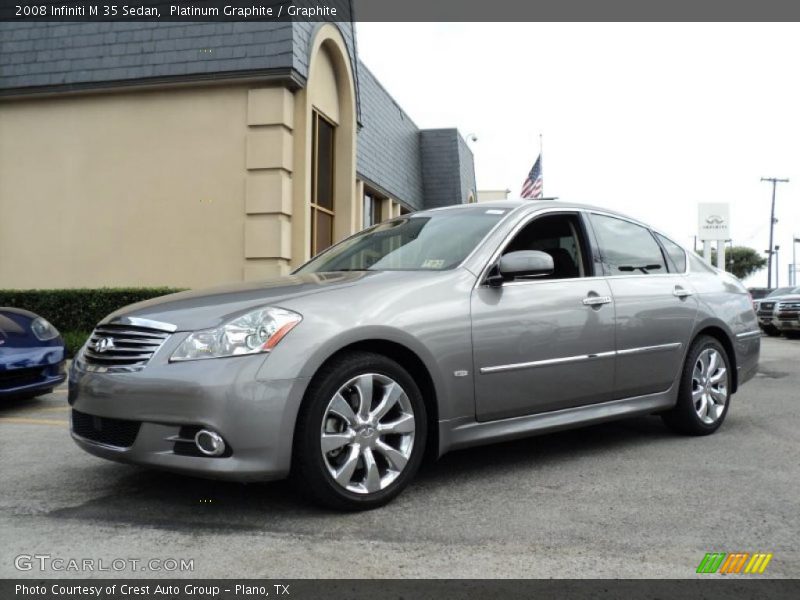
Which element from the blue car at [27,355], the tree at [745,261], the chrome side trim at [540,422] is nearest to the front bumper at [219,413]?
the chrome side trim at [540,422]

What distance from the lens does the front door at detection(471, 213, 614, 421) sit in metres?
4.05

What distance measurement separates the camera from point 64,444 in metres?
5.11

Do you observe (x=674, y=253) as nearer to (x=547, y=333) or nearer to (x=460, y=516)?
(x=547, y=333)

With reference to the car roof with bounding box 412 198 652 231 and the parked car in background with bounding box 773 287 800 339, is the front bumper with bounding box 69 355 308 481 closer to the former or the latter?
the car roof with bounding box 412 198 652 231

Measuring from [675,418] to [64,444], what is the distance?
4203 millimetres

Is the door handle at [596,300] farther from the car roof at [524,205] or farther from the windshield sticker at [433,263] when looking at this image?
the windshield sticker at [433,263]

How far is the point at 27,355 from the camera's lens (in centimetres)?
631

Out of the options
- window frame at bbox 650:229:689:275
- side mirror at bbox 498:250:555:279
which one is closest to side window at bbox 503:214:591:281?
side mirror at bbox 498:250:555:279

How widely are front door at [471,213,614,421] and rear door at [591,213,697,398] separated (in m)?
0.15

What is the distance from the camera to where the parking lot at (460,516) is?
9.56ft

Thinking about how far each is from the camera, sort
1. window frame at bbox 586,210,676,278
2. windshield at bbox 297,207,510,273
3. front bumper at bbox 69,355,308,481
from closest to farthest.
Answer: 1. front bumper at bbox 69,355,308,481
2. windshield at bbox 297,207,510,273
3. window frame at bbox 586,210,676,278

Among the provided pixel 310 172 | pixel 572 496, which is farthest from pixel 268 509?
pixel 310 172

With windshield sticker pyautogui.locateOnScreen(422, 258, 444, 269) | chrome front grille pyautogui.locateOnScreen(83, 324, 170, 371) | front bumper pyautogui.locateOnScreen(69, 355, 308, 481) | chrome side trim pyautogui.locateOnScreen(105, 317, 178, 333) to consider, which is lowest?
front bumper pyautogui.locateOnScreen(69, 355, 308, 481)

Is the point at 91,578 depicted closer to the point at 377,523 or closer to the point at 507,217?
the point at 377,523
